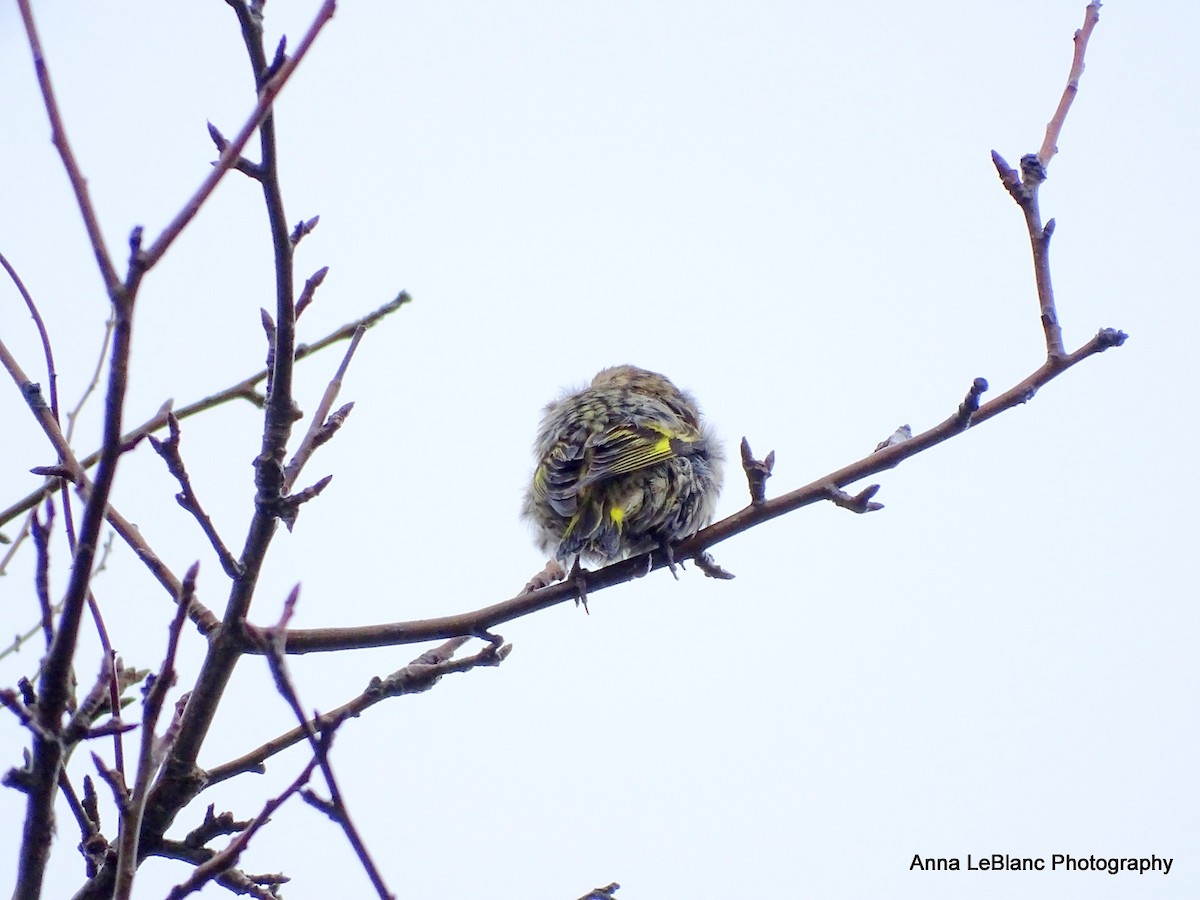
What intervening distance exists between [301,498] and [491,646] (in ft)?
2.57

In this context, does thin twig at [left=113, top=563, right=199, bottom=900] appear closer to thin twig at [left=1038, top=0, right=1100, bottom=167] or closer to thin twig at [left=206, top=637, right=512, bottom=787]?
thin twig at [left=206, top=637, right=512, bottom=787]

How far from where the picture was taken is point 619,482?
5.45 metres

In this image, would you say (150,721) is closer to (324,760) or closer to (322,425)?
(324,760)

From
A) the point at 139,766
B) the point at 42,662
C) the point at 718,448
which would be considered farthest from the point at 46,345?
the point at 718,448

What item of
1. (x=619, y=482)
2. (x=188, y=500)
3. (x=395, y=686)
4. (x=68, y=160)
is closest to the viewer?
(x=68, y=160)

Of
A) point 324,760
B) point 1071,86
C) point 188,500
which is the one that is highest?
point 1071,86

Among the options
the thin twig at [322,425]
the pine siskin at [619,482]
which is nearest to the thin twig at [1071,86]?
the thin twig at [322,425]

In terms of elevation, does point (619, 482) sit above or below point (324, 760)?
above

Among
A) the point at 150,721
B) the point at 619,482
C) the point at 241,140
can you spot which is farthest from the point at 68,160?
the point at 619,482

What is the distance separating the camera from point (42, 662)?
1988 mm

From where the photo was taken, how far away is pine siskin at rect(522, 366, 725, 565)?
5352 millimetres

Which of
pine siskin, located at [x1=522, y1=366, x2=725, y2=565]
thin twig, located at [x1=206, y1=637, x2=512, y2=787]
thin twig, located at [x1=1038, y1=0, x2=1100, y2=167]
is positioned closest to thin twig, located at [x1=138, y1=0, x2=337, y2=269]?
thin twig, located at [x1=206, y1=637, x2=512, y2=787]

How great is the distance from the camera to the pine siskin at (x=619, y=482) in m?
5.35

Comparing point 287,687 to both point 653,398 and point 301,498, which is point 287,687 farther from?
point 653,398
